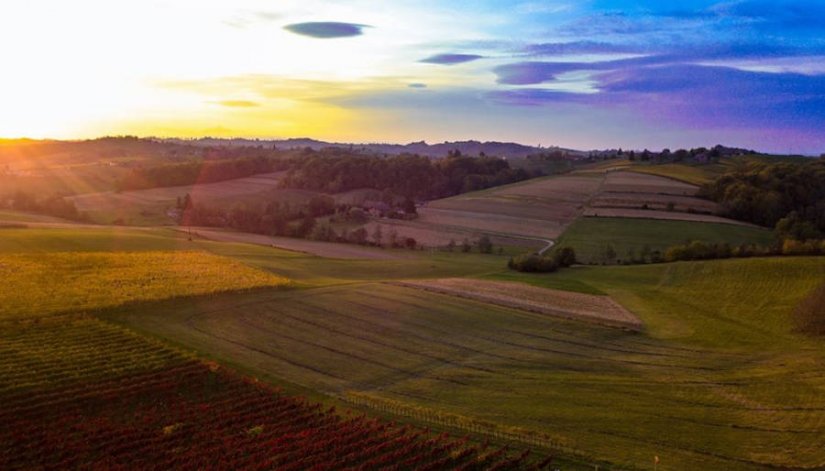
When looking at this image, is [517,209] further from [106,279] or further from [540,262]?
[106,279]

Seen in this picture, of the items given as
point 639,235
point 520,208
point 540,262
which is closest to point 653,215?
point 639,235

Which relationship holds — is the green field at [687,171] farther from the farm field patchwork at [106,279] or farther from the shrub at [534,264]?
the farm field patchwork at [106,279]

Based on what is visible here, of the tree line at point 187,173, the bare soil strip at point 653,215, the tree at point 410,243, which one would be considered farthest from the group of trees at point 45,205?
the bare soil strip at point 653,215

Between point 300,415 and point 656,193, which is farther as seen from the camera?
point 656,193

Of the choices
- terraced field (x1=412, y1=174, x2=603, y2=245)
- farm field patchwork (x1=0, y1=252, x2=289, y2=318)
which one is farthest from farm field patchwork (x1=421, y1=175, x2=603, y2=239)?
farm field patchwork (x1=0, y1=252, x2=289, y2=318)

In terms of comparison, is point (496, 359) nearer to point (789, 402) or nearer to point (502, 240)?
point (789, 402)

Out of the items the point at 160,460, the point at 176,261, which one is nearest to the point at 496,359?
the point at 160,460
